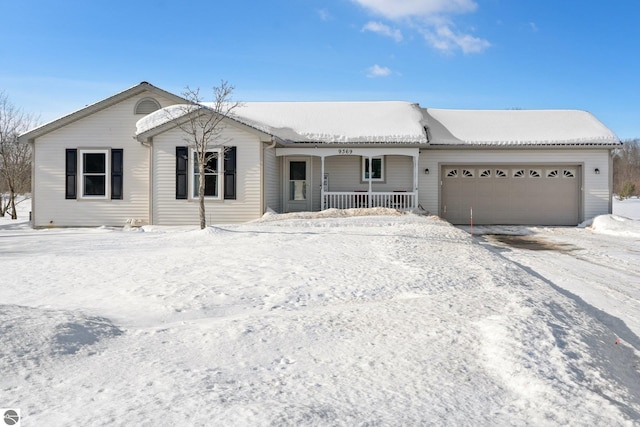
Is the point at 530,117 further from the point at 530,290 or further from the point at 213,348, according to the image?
the point at 213,348

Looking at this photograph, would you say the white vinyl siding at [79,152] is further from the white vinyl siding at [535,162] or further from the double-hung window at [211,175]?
the white vinyl siding at [535,162]

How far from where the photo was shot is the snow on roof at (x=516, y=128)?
19812mm

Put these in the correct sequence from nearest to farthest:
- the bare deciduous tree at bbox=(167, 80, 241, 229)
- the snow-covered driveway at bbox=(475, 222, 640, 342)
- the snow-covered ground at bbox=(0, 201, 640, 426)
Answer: the snow-covered ground at bbox=(0, 201, 640, 426) < the snow-covered driveway at bbox=(475, 222, 640, 342) < the bare deciduous tree at bbox=(167, 80, 241, 229)

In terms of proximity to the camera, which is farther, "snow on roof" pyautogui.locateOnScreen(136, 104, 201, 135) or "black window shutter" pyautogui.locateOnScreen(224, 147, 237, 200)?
"black window shutter" pyautogui.locateOnScreen(224, 147, 237, 200)

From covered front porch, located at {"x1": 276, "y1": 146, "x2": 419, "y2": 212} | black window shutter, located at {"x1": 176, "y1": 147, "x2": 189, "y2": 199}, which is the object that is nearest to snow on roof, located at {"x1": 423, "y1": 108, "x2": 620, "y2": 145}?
covered front porch, located at {"x1": 276, "y1": 146, "x2": 419, "y2": 212}

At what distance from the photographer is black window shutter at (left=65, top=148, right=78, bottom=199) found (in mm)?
17547

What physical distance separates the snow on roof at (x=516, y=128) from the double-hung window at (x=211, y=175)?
8244 millimetres

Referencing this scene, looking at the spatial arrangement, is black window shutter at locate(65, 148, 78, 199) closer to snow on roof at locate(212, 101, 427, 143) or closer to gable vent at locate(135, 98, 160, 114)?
gable vent at locate(135, 98, 160, 114)

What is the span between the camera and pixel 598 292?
8.27m

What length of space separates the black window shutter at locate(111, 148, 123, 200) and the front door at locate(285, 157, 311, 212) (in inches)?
233

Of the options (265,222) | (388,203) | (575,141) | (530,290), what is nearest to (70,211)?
(265,222)

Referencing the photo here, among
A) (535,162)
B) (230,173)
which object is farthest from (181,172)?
(535,162)

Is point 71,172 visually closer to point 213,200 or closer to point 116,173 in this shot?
point 116,173

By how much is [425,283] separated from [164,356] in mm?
4207
